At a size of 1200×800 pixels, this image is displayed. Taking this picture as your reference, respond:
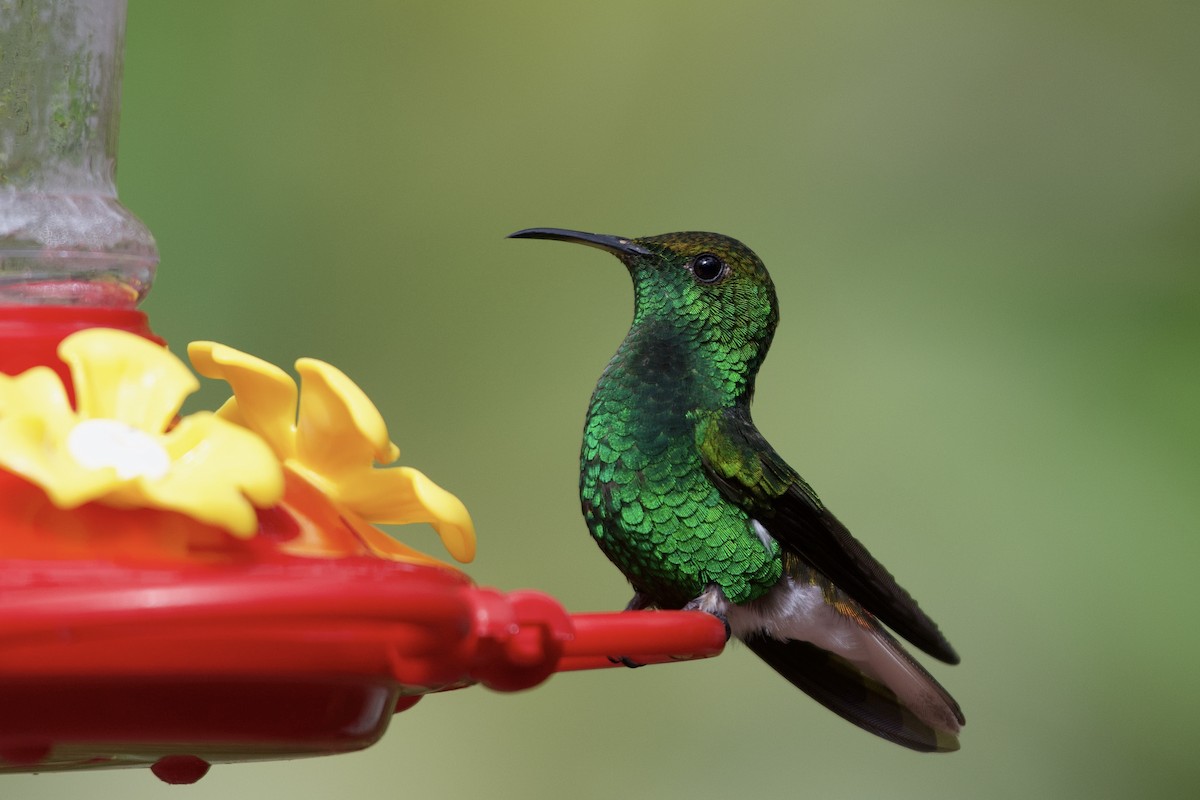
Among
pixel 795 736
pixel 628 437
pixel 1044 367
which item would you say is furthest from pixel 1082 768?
pixel 628 437

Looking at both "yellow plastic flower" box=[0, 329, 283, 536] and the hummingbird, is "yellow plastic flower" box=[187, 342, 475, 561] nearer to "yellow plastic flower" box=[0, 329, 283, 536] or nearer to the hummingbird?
"yellow plastic flower" box=[0, 329, 283, 536]

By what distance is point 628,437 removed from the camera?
3.03 meters

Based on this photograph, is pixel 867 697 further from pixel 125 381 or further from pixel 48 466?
pixel 48 466

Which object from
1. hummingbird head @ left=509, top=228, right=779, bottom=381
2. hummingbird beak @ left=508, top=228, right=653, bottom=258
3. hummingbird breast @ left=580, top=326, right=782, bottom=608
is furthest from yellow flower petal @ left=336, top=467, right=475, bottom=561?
hummingbird head @ left=509, top=228, right=779, bottom=381

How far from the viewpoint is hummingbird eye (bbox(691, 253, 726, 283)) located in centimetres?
318

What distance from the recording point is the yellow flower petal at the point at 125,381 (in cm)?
156

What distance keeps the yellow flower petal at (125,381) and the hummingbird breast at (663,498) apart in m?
1.47

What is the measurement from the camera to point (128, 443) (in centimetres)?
149

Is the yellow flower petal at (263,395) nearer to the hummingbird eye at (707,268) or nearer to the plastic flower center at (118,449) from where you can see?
the plastic flower center at (118,449)

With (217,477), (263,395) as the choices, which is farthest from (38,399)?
(263,395)

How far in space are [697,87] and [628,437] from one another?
129 inches

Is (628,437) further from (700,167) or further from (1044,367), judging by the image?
(700,167)

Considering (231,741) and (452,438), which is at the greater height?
(231,741)

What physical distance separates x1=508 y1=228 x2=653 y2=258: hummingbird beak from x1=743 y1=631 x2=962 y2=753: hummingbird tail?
2.61 ft
